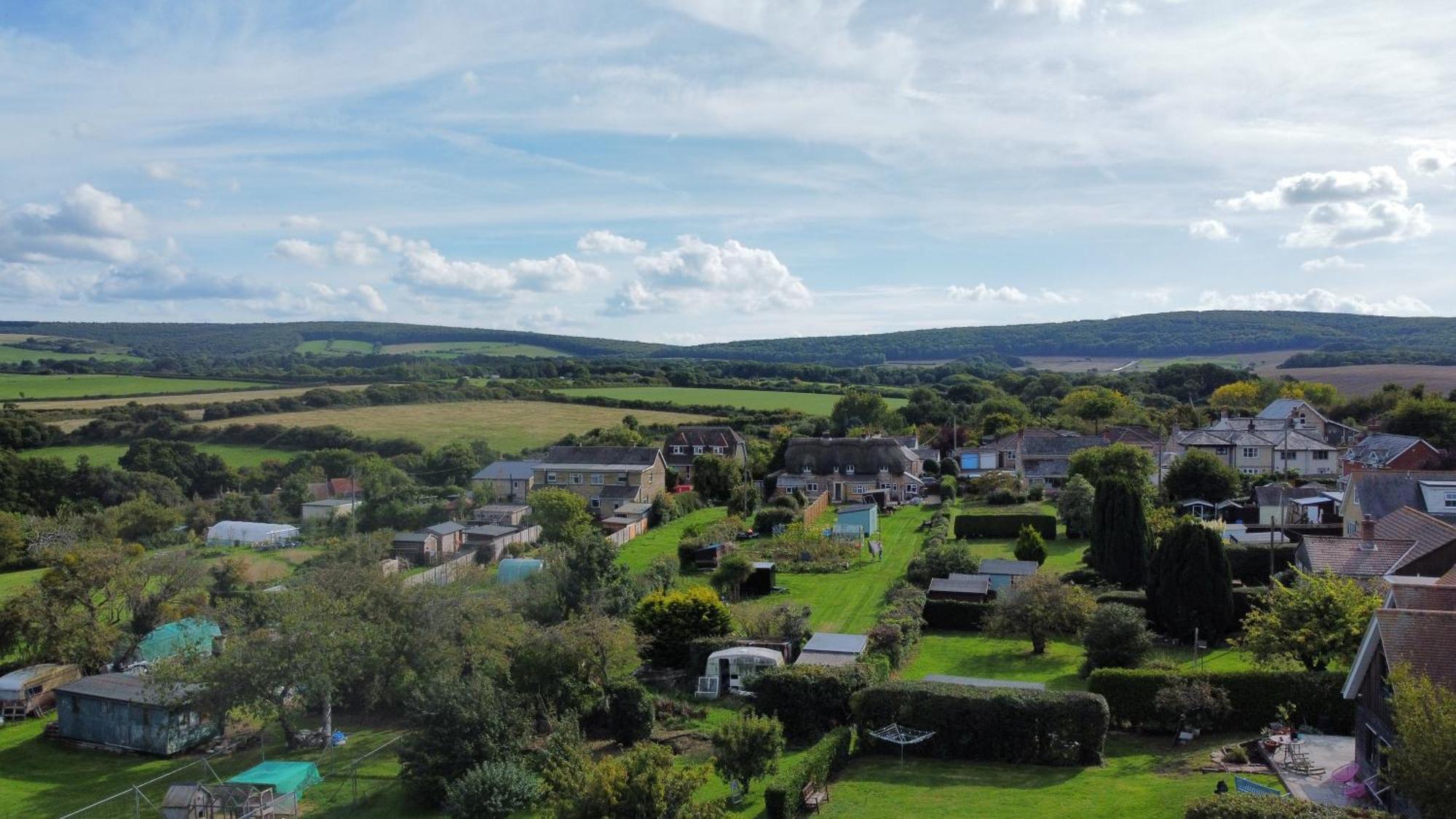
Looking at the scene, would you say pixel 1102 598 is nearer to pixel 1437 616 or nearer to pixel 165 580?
pixel 1437 616

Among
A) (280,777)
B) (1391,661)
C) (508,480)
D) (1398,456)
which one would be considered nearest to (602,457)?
(508,480)

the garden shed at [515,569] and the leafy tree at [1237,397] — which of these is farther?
the leafy tree at [1237,397]

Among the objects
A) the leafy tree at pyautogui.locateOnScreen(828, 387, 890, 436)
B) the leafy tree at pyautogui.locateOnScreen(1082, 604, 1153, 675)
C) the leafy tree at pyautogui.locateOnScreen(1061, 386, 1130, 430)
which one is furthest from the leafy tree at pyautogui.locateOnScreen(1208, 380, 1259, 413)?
the leafy tree at pyautogui.locateOnScreen(1082, 604, 1153, 675)

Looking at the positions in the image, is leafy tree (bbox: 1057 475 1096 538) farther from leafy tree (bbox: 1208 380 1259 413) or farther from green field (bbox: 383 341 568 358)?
green field (bbox: 383 341 568 358)

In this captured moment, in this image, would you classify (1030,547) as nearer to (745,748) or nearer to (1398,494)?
(1398,494)

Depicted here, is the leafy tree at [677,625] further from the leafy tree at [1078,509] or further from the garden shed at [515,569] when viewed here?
the leafy tree at [1078,509]

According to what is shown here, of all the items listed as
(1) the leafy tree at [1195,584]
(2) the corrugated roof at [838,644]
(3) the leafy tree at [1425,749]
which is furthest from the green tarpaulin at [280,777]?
(1) the leafy tree at [1195,584]
